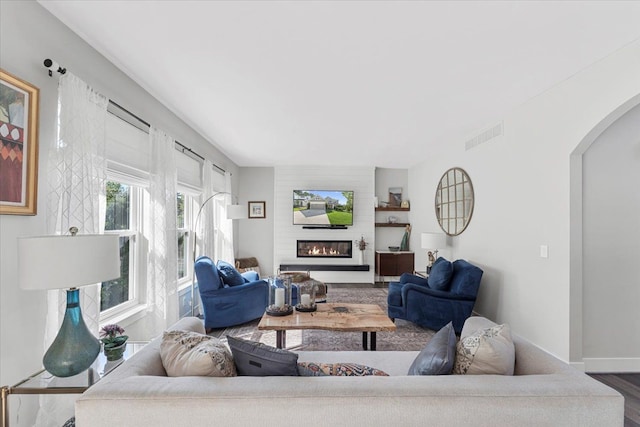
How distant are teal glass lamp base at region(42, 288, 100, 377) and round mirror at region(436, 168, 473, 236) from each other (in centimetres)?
434

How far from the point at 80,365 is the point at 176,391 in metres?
0.72

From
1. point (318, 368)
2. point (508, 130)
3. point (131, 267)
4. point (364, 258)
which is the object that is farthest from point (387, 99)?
point (364, 258)

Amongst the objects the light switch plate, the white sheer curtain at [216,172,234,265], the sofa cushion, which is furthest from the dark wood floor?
the white sheer curtain at [216,172,234,265]

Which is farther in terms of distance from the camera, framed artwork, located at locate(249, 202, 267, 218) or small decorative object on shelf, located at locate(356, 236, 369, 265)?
framed artwork, located at locate(249, 202, 267, 218)

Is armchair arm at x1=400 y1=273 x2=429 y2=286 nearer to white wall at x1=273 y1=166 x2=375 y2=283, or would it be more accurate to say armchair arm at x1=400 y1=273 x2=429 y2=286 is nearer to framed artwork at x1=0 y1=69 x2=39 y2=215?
white wall at x1=273 y1=166 x2=375 y2=283

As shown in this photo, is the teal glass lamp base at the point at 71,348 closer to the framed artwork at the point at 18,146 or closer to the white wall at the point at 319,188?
the framed artwork at the point at 18,146

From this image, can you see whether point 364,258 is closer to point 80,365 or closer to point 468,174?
point 468,174

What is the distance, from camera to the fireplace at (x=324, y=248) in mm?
6754

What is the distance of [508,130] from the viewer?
3.57 m

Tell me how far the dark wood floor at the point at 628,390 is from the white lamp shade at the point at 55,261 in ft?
11.2

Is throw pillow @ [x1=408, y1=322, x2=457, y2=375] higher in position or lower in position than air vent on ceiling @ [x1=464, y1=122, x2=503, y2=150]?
lower

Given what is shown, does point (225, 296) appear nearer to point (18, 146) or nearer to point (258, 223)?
point (18, 146)

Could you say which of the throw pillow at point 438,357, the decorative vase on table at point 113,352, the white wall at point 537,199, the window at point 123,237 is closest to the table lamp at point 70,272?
the decorative vase on table at point 113,352

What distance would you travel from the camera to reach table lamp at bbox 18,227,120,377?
51.8 inches
